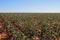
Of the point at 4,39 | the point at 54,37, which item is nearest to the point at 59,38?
the point at 54,37

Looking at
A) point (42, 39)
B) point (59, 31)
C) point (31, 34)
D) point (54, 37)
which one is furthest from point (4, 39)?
point (59, 31)

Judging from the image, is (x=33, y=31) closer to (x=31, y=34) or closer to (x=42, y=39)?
(x=31, y=34)

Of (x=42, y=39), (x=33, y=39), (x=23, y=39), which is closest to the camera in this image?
(x=23, y=39)

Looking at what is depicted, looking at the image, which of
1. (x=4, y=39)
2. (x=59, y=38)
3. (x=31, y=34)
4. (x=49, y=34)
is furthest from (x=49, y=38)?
(x=4, y=39)

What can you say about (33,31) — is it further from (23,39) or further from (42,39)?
(23,39)

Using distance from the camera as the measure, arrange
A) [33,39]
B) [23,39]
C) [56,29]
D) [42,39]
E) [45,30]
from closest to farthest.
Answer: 1. [23,39]
2. [42,39]
3. [33,39]
4. [45,30]
5. [56,29]

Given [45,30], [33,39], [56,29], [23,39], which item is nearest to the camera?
[23,39]

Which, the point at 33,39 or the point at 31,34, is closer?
the point at 33,39

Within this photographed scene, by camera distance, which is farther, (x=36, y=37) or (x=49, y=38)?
(x=36, y=37)
